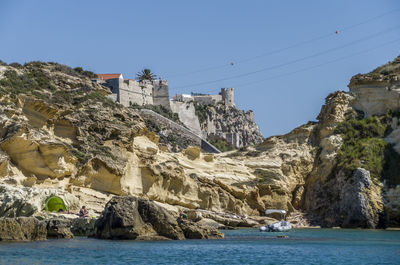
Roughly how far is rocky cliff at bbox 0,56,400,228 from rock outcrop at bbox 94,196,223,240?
4564 mm

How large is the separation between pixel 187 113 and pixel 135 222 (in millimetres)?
74129

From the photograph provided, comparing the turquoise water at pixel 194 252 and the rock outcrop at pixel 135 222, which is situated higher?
the rock outcrop at pixel 135 222

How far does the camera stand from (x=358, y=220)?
51.6m

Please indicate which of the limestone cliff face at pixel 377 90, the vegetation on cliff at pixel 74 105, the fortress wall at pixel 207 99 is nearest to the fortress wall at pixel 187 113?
the fortress wall at pixel 207 99

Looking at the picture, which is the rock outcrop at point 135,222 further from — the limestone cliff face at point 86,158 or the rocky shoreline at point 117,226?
the limestone cliff face at point 86,158

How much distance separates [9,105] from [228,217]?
19.1 metres

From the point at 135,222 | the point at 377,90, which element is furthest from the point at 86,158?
the point at 377,90

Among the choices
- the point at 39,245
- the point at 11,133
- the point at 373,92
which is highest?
the point at 373,92

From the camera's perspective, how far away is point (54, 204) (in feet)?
123

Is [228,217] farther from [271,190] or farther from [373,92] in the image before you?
[373,92]

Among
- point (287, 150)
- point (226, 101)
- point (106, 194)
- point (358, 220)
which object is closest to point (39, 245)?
point (106, 194)

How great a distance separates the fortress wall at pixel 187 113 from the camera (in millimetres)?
102594

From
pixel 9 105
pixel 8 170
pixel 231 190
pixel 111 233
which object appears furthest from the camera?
pixel 231 190

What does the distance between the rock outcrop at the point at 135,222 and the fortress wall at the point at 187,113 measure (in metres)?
69.8
